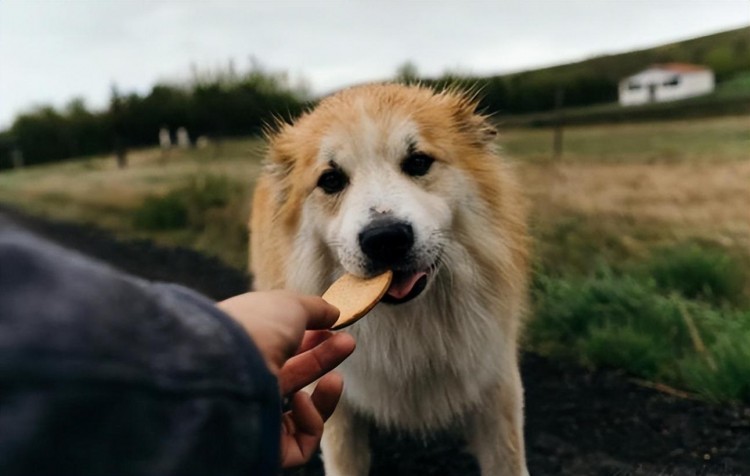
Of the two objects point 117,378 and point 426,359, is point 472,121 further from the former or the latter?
point 117,378

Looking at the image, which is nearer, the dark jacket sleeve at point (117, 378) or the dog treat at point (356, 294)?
the dark jacket sleeve at point (117, 378)

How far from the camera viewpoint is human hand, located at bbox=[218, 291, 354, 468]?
0.70 meters

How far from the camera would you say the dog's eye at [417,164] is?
5.47 ft

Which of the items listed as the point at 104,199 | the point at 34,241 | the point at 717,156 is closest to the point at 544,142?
the point at 717,156

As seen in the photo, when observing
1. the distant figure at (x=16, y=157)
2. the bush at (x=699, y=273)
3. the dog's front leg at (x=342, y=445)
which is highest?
the distant figure at (x=16, y=157)

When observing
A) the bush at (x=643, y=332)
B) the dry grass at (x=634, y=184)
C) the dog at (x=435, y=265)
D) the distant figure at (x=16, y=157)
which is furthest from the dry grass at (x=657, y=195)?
the distant figure at (x=16, y=157)

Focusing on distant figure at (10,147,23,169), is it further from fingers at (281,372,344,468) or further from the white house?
fingers at (281,372,344,468)

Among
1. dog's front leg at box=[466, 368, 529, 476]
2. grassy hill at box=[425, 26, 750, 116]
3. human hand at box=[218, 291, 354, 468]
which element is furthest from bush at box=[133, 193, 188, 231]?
human hand at box=[218, 291, 354, 468]

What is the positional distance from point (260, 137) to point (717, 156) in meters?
1.25

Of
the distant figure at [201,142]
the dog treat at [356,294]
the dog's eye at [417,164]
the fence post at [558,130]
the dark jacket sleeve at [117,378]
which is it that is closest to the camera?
the dark jacket sleeve at [117,378]

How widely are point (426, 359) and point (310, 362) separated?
3.10 ft

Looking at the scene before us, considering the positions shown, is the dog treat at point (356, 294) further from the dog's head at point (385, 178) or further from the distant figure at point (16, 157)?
the distant figure at point (16, 157)

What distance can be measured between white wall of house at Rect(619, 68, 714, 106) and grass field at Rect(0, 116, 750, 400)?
0.28 feet

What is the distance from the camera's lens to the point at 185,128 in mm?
2779
